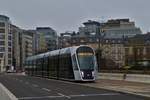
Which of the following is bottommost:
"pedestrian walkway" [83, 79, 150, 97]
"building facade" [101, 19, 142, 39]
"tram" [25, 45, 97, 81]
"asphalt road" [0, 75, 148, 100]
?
"asphalt road" [0, 75, 148, 100]

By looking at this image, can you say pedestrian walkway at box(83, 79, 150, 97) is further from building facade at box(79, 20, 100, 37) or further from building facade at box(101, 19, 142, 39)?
building facade at box(79, 20, 100, 37)

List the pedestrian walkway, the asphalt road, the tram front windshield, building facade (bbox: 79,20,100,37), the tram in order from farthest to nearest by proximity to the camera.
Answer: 1. building facade (bbox: 79,20,100,37)
2. the tram front windshield
3. the tram
4. the pedestrian walkway
5. the asphalt road

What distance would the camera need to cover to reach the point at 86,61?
147 ft

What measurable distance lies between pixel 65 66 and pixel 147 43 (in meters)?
91.7

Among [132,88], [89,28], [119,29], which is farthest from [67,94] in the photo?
[89,28]

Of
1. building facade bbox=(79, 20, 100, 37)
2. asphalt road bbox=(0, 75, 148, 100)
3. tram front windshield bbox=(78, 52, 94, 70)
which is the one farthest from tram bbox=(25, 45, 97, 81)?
building facade bbox=(79, 20, 100, 37)

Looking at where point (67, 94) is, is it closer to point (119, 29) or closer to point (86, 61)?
point (86, 61)

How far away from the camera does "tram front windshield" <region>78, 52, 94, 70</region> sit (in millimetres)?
44341

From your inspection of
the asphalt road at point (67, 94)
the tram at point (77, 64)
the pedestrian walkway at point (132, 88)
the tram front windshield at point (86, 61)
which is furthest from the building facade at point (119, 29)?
the asphalt road at point (67, 94)

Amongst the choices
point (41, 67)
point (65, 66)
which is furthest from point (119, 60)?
point (65, 66)

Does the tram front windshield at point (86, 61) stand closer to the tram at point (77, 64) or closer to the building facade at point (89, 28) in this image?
the tram at point (77, 64)

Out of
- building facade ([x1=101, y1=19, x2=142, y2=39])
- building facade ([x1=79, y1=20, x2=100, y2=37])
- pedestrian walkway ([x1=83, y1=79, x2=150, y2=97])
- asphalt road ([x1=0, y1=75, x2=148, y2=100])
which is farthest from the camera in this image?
building facade ([x1=79, y1=20, x2=100, y2=37])

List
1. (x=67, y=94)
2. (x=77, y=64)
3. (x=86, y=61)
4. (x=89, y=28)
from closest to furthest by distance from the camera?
1. (x=67, y=94)
2. (x=77, y=64)
3. (x=86, y=61)
4. (x=89, y=28)

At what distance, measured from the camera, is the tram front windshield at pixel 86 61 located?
145 feet
